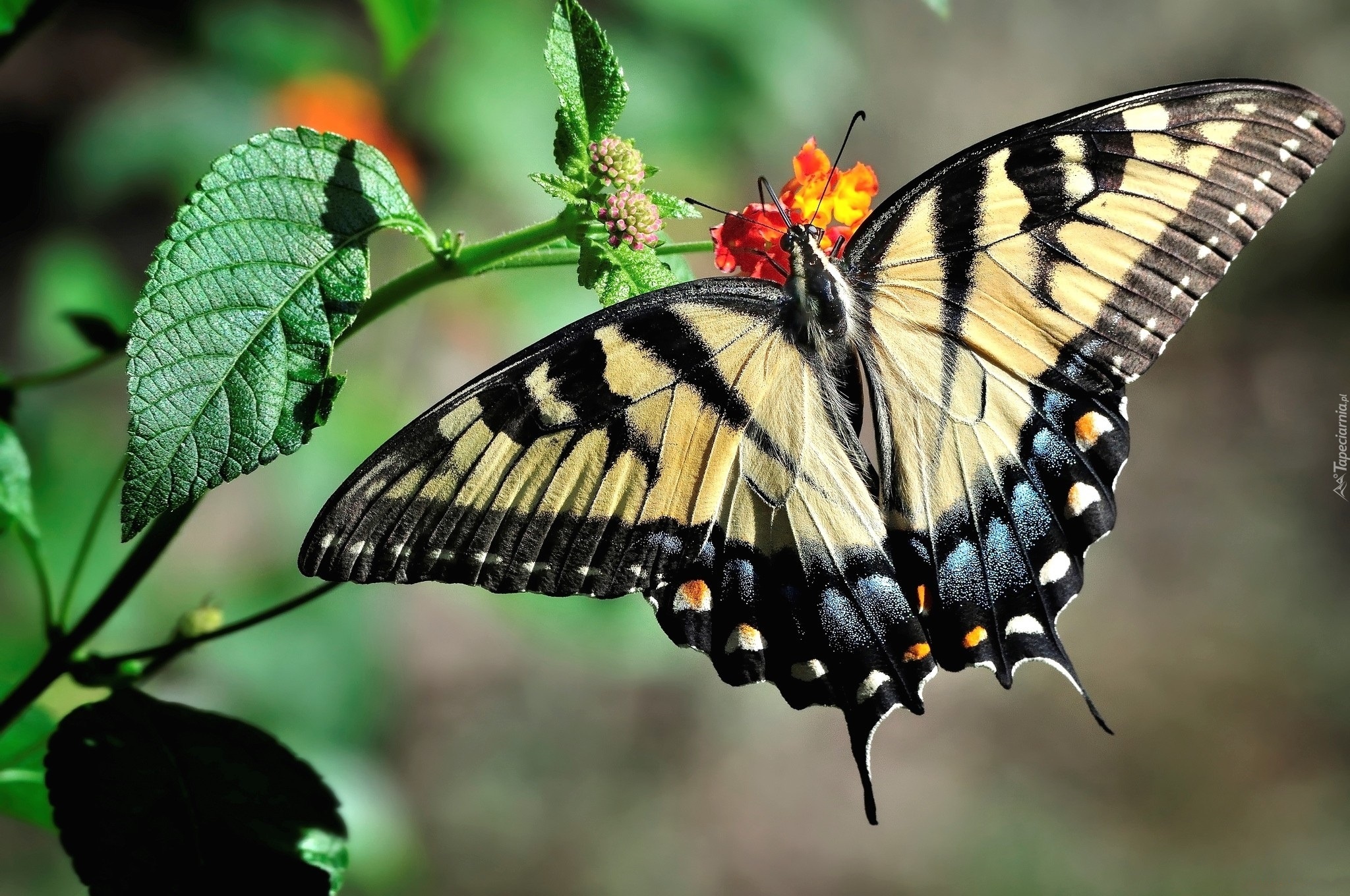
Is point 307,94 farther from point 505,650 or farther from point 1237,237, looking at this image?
point 1237,237

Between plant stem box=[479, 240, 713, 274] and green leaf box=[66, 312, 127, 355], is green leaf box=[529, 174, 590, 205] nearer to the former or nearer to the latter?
plant stem box=[479, 240, 713, 274]

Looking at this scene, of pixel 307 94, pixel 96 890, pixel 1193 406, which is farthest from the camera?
pixel 1193 406

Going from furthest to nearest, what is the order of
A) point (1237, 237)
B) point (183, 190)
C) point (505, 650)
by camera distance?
point (505, 650)
point (183, 190)
point (1237, 237)

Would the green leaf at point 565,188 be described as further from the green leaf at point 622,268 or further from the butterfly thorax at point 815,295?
the butterfly thorax at point 815,295

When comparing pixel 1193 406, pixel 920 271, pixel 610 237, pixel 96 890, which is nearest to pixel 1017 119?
pixel 1193 406

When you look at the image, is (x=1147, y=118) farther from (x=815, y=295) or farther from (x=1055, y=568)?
(x=1055, y=568)

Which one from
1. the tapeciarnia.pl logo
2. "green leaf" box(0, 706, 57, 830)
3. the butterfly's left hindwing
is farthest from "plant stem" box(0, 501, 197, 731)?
the tapeciarnia.pl logo

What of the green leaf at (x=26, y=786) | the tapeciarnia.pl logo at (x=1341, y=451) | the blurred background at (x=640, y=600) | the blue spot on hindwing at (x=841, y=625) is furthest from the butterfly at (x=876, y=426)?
the tapeciarnia.pl logo at (x=1341, y=451)
